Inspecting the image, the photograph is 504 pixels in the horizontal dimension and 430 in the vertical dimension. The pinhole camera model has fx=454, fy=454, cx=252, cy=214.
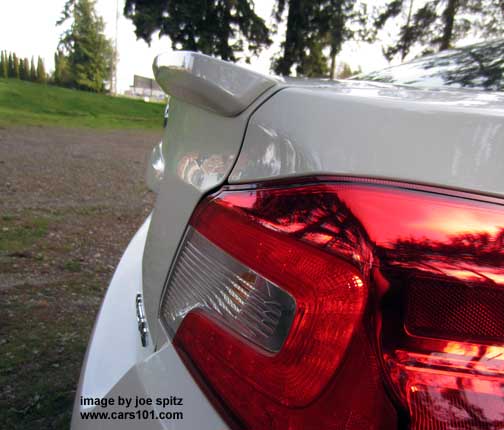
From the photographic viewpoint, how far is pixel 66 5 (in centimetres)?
4212

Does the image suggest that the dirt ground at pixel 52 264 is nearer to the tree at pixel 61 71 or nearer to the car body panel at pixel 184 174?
the car body panel at pixel 184 174

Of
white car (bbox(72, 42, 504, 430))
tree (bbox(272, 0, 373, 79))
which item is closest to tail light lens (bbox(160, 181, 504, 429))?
white car (bbox(72, 42, 504, 430))

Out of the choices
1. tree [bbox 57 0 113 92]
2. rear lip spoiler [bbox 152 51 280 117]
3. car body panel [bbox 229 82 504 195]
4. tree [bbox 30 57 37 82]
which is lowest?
car body panel [bbox 229 82 504 195]

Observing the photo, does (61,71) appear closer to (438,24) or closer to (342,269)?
(438,24)

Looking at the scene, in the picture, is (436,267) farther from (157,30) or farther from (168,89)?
(157,30)

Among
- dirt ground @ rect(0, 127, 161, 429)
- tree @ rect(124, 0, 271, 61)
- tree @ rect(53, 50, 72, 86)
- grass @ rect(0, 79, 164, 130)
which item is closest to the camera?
dirt ground @ rect(0, 127, 161, 429)

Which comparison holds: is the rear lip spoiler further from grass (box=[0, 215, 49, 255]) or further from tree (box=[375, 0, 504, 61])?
tree (box=[375, 0, 504, 61])

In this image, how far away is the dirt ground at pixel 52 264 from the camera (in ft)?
7.38

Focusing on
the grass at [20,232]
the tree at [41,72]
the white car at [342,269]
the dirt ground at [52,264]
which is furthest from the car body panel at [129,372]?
the tree at [41,72]

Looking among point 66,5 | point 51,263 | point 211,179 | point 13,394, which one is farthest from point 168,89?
point 66,5

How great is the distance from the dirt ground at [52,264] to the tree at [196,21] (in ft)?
29.8

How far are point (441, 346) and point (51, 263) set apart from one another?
3712mm

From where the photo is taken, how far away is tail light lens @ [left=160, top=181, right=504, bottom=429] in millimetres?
604

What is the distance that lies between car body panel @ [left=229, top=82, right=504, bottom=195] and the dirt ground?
1915 millimetres
